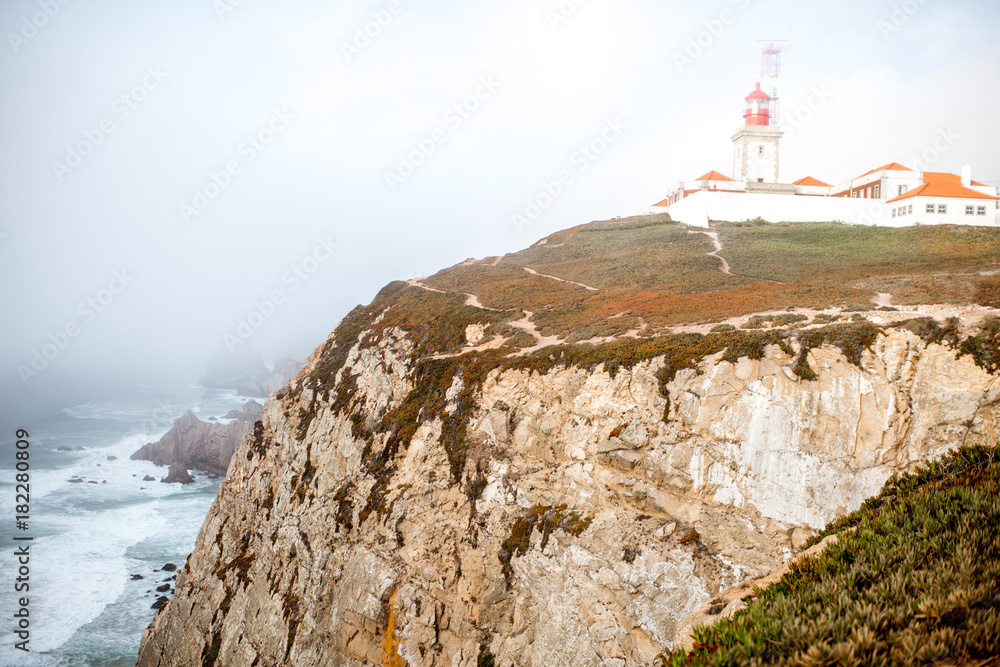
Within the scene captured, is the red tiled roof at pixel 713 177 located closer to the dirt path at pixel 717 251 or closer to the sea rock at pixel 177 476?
the dirt path at pixel 717 251

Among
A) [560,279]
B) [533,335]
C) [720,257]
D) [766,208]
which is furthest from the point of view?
[766,208]

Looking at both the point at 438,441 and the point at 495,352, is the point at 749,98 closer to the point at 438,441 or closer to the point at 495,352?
the point at 495,352

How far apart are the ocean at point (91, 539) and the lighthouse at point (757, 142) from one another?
66671mm

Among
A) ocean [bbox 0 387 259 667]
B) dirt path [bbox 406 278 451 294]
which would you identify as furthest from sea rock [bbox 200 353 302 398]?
dirt path [bbox 406 278 451 294]

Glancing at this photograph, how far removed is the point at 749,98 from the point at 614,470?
5729cm

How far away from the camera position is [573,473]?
17750mm

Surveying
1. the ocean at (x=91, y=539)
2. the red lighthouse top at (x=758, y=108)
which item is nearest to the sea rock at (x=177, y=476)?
the ocean at (x=91, y=539)

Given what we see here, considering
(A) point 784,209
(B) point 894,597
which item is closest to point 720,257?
(A) point 784,209

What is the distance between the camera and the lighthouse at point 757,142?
58.1 metres

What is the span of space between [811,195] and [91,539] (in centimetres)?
7596

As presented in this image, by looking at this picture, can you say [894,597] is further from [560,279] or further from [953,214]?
[953,214]

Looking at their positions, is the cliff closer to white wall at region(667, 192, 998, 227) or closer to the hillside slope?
the hillside slope

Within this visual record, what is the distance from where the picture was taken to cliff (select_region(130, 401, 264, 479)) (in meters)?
65.9

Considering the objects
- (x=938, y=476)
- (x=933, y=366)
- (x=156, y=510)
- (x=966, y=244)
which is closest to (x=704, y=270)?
(x=966, y=244)
